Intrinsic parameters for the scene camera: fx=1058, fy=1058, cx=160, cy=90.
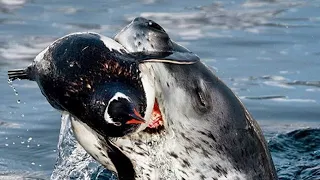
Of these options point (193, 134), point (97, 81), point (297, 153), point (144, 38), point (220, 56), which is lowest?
point (297, 153)

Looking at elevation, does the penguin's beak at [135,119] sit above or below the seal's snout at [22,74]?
below

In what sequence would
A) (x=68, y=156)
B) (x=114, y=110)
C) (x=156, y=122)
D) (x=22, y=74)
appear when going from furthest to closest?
(x=68, y=156)
(x=156, y=122)
(x=22, y=74)
(x=114, y=110)

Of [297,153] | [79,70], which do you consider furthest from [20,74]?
[297,153]

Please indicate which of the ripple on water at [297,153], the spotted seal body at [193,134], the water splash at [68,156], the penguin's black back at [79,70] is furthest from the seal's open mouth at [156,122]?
the ripple on water at [297,153]

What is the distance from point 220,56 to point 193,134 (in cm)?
553

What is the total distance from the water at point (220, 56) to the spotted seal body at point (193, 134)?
3.53 feet

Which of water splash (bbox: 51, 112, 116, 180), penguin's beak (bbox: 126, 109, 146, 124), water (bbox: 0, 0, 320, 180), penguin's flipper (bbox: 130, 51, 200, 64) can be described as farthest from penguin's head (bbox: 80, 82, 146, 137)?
water (bbox: 0, 0, 320, 180)

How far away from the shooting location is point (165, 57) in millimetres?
4430

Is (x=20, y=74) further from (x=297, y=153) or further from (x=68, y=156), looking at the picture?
(x=297, y=153)

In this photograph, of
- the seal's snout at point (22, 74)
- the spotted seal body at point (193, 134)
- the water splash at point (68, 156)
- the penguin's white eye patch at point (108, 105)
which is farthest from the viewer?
the water splash at point (68, 156)

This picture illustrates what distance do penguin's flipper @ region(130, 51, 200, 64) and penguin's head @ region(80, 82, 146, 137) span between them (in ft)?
0.52

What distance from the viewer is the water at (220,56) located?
26.3 feet

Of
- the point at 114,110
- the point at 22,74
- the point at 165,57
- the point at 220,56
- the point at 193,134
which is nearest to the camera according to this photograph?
the point at 114,110

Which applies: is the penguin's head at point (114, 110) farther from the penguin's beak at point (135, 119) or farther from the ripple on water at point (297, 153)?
the ripple on water at point (297, 153)
